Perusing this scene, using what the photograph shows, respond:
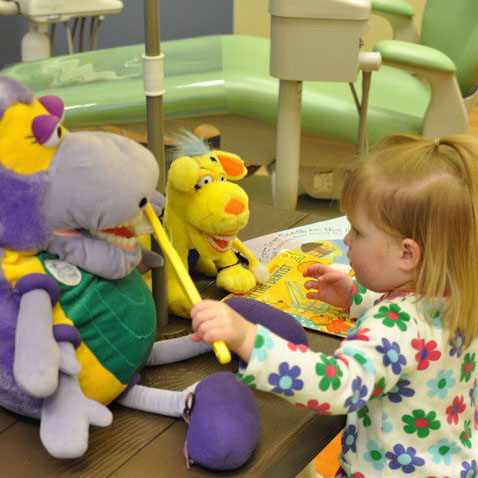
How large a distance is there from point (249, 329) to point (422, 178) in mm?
227

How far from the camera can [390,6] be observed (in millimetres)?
2064

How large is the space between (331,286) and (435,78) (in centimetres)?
103

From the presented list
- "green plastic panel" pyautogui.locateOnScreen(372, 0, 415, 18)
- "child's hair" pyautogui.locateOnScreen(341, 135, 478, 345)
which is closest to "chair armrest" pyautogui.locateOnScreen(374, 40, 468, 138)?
"green plastic panel" pyautogui.locateOnScreen(372, 0, 415, 18)

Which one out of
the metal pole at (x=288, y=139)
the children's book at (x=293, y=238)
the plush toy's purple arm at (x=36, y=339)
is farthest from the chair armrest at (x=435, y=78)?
the plush toy's purple arm at (x=36, y=339)

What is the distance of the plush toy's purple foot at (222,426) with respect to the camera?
63cm

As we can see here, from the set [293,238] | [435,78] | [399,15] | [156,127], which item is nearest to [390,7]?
[399,15]

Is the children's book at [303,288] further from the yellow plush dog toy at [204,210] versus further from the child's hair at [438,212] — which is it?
the child's hair at [438,212]

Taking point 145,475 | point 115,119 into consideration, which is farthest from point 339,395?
point 115,119

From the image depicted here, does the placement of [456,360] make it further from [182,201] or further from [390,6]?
[390,6]

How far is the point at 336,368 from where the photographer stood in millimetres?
619

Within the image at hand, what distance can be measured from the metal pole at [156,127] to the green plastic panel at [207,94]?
1.07m

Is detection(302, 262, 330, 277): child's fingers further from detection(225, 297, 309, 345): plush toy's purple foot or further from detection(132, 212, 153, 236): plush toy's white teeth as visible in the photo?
detection(132, 212, 153, 236): plush toy's white teeth

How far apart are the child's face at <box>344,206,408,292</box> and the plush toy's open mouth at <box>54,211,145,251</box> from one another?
0.73 feet

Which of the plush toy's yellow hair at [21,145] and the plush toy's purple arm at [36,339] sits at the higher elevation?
the plush toy's yellow hair at [21,145]
